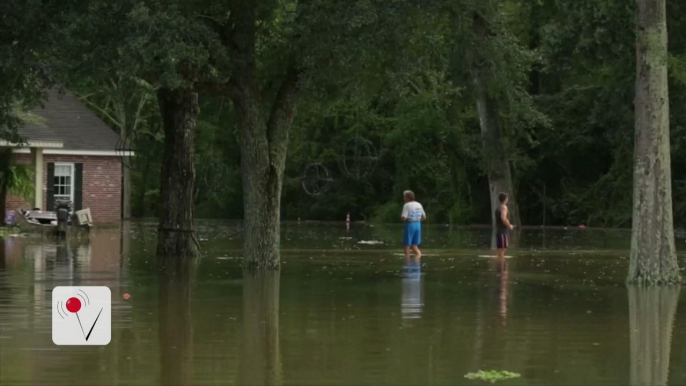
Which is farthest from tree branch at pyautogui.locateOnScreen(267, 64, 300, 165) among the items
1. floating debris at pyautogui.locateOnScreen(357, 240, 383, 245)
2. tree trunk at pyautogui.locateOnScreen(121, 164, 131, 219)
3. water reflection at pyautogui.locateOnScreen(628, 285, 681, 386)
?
tree trunk at pyautogui.locateOnScreen(121, 164, 131, 219)

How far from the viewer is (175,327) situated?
16.5 meters

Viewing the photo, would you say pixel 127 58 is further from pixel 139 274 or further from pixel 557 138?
pixel 557 138

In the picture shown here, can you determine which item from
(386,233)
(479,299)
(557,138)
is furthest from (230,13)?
(557,138)

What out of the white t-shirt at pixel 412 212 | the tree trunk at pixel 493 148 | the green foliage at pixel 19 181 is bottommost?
the white t-shirt at pixel 412 212

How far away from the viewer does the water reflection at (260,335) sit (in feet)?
42.3

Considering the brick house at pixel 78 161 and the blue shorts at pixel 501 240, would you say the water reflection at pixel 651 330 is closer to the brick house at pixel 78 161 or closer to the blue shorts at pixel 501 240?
the blue shorts at pixel 501 240

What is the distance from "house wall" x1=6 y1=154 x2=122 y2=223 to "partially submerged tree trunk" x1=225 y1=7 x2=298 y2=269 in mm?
28105

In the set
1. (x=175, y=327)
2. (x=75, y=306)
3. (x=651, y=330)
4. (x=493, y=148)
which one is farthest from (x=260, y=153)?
(x=493, y=148)

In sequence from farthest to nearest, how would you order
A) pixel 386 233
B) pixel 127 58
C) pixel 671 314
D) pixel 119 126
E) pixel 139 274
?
pixel 119 126 → pixel 386 233 → pixel 139 274 → pixel 127 58 → pixel 671 314

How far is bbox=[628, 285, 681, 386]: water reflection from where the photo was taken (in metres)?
13.2

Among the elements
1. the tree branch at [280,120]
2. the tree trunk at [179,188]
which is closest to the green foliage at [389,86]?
the tree branch at [280,120]

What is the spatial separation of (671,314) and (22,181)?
3196cm

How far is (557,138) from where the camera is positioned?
200ft

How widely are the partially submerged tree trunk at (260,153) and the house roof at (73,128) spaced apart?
26184 millimetres
